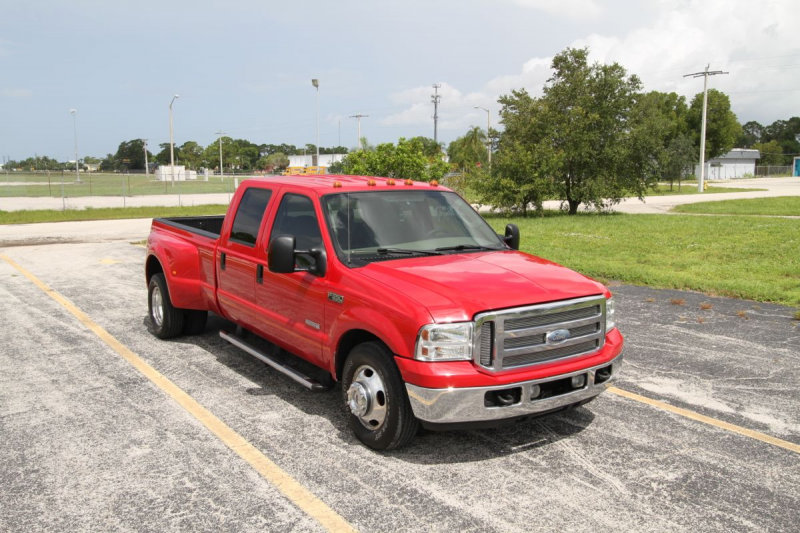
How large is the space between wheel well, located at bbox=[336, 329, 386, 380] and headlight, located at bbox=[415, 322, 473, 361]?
0.48m

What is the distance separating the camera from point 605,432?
4.73 meters

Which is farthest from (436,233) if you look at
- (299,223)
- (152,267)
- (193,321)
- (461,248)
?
(152,267)

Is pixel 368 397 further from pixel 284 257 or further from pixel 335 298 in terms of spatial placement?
pixel 284 257

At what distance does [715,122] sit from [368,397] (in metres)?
88.4

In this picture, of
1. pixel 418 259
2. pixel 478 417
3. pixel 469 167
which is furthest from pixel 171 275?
pixel 469 167

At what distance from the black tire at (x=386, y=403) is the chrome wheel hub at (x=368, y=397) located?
11 millimetres

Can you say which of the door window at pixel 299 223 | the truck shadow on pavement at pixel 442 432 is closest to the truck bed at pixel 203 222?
the truck shadow on pavement at pixel 442 432

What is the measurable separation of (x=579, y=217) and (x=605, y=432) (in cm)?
2108

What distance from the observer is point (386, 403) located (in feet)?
13.8

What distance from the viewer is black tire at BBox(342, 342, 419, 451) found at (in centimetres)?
411

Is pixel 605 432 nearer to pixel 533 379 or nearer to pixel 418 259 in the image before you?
pixel 533 379

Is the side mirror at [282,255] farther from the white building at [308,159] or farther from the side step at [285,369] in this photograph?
the white building at [308,159]

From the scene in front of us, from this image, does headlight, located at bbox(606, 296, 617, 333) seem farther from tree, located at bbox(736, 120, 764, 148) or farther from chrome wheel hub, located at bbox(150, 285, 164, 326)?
tree, located at bbox(736, 120, 764, 148)

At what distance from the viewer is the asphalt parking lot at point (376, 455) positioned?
3578 millimetres
